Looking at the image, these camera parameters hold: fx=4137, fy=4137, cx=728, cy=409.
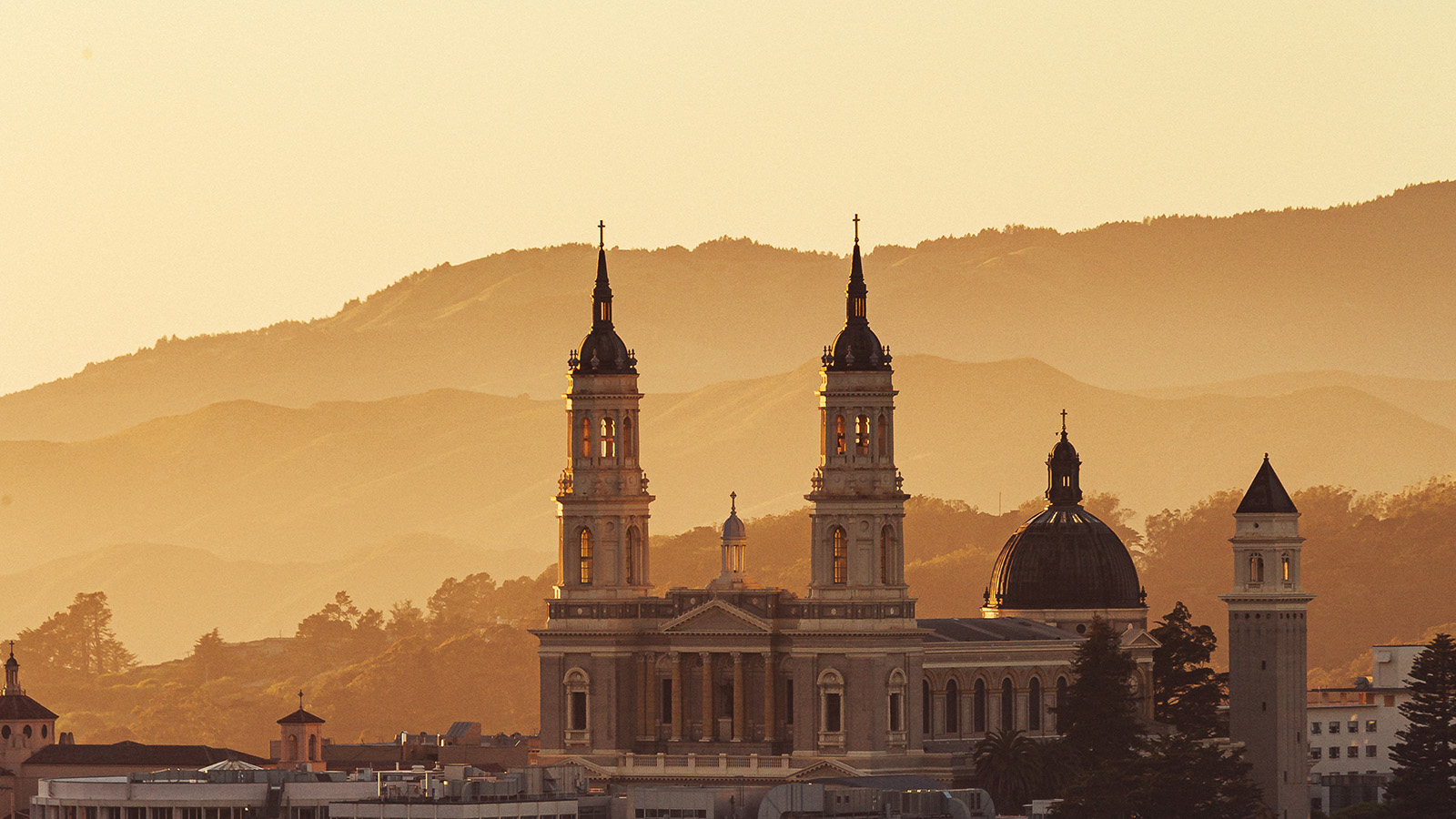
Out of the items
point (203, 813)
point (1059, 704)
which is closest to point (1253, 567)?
point (1059, 704)

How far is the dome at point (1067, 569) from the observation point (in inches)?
7318

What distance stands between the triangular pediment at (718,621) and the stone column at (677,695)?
135 cm

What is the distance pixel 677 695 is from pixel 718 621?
365 centimetres

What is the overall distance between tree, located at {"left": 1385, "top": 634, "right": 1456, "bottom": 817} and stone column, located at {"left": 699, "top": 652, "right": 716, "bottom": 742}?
27868 millimetres

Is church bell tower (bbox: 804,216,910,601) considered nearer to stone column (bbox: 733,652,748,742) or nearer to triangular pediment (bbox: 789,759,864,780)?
stone column (bbox: 733,652,748,742)

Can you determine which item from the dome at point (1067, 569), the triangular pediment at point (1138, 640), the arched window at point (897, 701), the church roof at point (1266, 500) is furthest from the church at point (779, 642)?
the church roof at point (1266, 500)

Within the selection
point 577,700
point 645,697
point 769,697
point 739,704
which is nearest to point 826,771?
point 769,697

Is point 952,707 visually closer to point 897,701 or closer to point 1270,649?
point 897,701

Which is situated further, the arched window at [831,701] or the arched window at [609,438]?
the arched window at [609,438]

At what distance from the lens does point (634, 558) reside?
17288cm

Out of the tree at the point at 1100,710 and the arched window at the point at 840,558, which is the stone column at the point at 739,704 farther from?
the tree at the point at 1100,710

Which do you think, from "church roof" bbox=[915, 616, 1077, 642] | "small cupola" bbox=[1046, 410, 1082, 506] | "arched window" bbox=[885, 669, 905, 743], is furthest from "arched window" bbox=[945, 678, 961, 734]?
"small cupola" bbox=[1046, 410, 1082, 506]

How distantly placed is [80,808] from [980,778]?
36.0 meters

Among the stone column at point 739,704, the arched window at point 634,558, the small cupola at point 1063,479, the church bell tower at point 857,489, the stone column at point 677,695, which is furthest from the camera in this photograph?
Answer: the small cupola at point 1063,479
